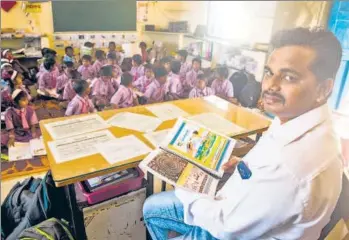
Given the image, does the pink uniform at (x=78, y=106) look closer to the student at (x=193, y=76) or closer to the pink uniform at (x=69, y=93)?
the pink uniform at (x=69, y=93)

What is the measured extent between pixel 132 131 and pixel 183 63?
0.56 m

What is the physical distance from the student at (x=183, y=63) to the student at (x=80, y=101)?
569 mm

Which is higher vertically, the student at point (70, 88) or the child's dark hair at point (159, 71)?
the child's dark hair at point (159, 71)

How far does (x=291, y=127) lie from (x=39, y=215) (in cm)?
101

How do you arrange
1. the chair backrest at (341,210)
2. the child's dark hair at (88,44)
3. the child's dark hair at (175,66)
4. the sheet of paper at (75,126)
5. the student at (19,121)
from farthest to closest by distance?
the student at (19,121) → the child's dark hair at (175,66) → the child's dark hair at (88,44) → the sheet of paper at (75,126) → the chair backrest at (341,210)

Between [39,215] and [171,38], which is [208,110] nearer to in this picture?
[171,38]

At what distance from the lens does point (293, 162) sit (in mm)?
601

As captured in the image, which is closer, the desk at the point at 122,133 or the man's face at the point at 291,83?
the man's face at the point at 291,83

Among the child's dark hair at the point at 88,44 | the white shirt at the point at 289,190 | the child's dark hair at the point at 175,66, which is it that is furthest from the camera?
the child's dark hair at the point at 175,66

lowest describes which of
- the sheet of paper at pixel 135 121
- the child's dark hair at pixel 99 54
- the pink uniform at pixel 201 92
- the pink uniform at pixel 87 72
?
the sheet of paper at pixel 135 121

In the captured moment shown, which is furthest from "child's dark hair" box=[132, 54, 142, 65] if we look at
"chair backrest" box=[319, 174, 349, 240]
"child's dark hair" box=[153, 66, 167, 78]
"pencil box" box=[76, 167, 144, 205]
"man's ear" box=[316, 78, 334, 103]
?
"chair backrest" box=[319, 174, 349, 240]

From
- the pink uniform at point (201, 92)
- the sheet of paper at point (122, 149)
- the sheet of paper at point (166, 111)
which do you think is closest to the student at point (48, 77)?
the sheet of paper at point (166, 111)

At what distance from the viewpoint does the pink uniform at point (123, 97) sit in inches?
65.2

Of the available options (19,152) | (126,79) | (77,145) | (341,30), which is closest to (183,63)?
(126,79)
